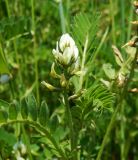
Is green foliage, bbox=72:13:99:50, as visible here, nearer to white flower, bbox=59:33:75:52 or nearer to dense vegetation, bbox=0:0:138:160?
dense vegetation, bbox=0:0:138:160

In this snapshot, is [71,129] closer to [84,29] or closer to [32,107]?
[32,107]

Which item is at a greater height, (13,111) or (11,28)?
(11,28)

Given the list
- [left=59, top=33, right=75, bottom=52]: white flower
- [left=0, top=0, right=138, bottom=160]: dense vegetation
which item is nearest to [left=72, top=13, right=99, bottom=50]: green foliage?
[left=0, top=0, right=138, bottom=160]: dense vegetation

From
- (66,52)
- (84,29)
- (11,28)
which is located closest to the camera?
(66,52)

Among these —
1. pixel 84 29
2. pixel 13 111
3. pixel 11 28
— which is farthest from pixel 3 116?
pixel 11 28

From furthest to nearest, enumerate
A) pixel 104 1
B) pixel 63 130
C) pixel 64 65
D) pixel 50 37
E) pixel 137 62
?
pixel 104 1, pixel 50 37, pixel 63 130, pixel 137 62, pixel 64 65

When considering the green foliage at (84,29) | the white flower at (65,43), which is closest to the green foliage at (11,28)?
the green foliage at (84,29)

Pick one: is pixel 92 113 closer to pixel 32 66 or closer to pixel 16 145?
pixel 16 145

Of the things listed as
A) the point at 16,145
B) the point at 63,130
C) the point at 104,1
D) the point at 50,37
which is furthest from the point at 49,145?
the point at 104,1
